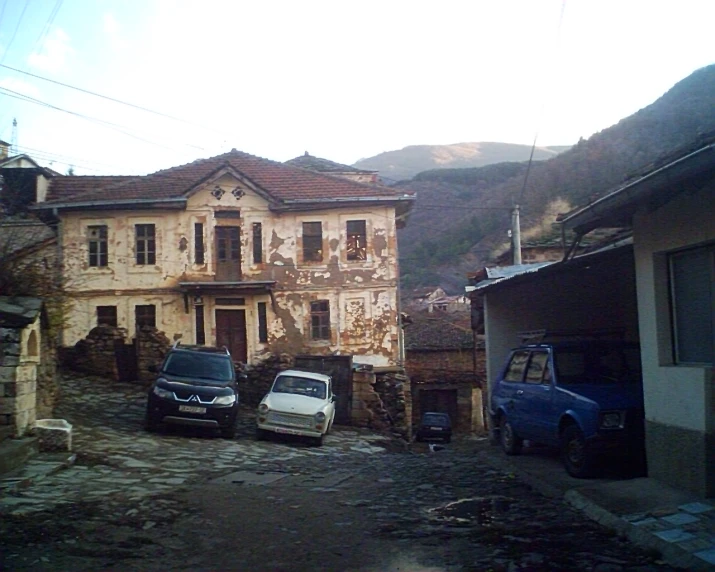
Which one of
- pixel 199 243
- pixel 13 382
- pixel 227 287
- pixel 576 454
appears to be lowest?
pixel 576 454

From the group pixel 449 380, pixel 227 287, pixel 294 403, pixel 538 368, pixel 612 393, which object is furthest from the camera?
pixel 449 380

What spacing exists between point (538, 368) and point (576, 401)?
1552 mm

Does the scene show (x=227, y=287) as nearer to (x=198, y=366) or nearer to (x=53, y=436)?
(x=198, y=366)

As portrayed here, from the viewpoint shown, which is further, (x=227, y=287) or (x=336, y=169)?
(x=336, y=169)

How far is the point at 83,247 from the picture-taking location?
3206 centimetres

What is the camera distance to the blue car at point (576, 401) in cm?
941

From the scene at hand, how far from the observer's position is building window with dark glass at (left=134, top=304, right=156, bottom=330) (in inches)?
1262

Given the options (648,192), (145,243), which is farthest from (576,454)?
(145,243)

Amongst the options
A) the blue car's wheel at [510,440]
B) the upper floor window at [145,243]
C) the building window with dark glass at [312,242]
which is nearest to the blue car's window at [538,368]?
the blue car's wheel at [510,440]

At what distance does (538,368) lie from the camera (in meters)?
11.5

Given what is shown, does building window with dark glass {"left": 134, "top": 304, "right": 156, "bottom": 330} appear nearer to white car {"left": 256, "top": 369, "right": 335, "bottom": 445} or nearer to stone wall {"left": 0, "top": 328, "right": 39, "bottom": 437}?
white car {"left": 256, "top": 369, "right": 335, "bottom": 445}

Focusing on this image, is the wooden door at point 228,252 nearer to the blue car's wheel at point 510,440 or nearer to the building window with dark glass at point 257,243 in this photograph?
the building window with dark glass at point 257,243

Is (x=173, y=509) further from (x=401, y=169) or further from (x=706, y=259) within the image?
(x=401, y=169)

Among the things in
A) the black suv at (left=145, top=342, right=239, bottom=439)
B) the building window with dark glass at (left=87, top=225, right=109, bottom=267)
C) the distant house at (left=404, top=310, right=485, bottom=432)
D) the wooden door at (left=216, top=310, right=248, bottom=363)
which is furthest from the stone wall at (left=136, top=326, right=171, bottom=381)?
the distant house at (left=404, top=310, right=485, bottom=432)
